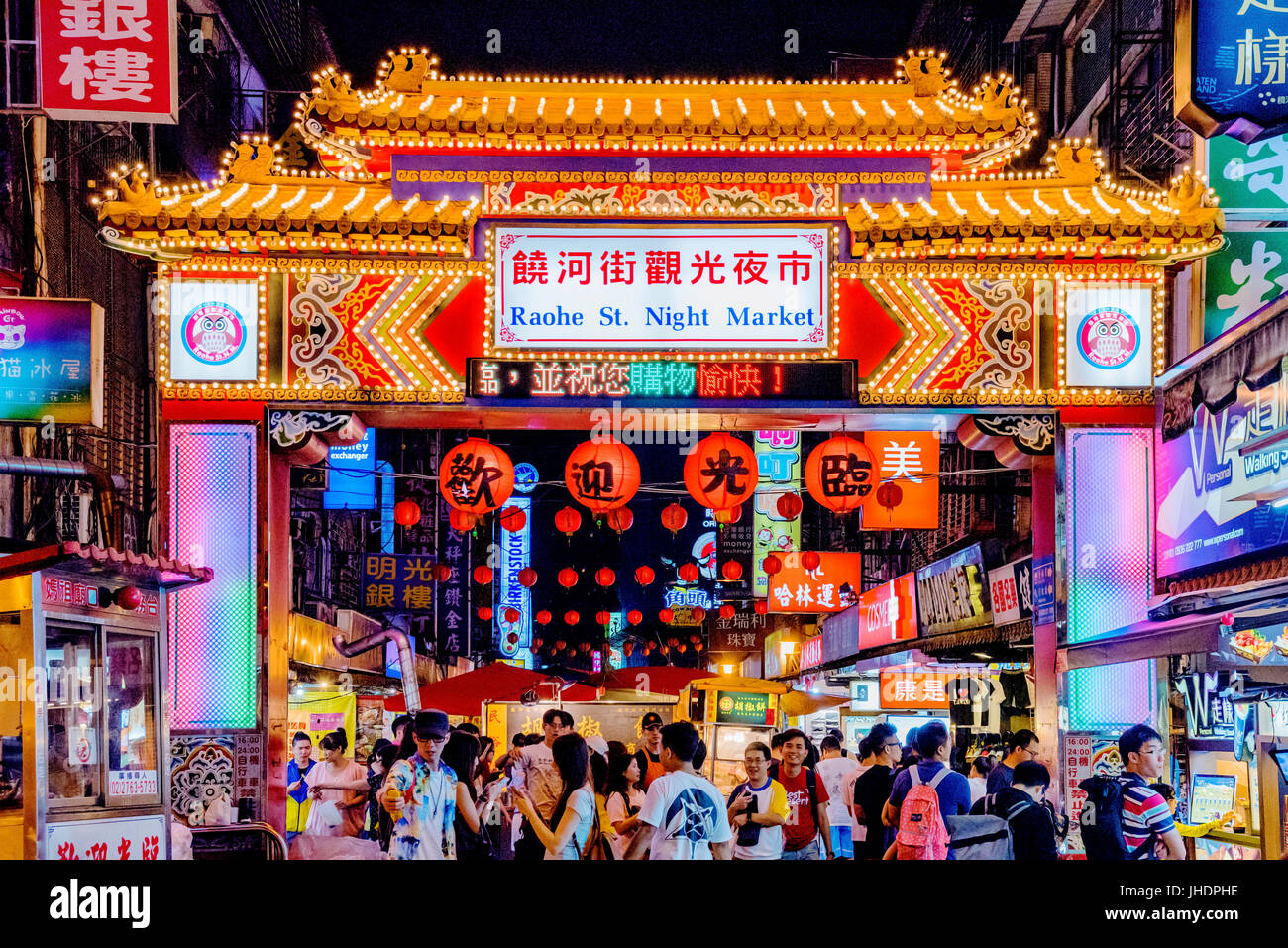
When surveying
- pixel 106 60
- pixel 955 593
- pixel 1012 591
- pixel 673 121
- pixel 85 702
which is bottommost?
pixel 85 702

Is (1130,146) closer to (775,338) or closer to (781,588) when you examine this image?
(775,338)

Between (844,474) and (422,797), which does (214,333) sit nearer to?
(422,797)

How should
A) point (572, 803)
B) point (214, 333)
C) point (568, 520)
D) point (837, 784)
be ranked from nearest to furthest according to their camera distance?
1. point (572, 803)
2. point (214, 333)
3. point (837, 784)
4. point (568, 520)

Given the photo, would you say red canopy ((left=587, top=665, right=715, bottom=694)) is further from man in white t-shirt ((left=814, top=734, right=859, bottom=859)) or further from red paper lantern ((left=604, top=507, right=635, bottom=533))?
man in white t-shirt ((left=814, top=734, right=859, bottom=859))

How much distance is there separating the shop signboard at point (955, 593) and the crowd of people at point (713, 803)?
13.3 ft

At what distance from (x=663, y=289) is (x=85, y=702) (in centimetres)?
643

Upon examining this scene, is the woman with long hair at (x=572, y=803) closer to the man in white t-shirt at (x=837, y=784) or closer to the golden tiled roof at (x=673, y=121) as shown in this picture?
the man in white t-shirt at (x=837, y=784)

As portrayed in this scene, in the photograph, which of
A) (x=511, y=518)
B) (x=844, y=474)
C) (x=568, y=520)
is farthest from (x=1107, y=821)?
(x=511, y=518)

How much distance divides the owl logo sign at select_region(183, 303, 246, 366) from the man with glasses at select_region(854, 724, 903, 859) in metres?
7.09

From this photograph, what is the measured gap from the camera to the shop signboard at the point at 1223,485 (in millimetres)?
9578

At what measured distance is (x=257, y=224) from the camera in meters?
12.4

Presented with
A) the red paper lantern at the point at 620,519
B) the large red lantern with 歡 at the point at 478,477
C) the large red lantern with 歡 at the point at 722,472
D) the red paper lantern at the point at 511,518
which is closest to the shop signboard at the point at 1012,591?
the large red lantern with 歡 at the point at 722,472

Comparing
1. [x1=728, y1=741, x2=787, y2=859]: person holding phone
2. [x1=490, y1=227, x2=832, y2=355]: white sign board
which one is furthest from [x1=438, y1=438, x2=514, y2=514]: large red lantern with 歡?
[x1=728, y1=741, x2=787, y2=859]: person holding phone

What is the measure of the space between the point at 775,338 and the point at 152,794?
6.99 m
